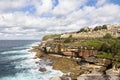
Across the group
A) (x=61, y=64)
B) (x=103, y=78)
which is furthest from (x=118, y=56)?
(x=61, y=64)

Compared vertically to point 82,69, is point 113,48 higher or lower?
higher

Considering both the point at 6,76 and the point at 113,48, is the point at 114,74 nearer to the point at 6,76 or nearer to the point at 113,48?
the point at 113,48

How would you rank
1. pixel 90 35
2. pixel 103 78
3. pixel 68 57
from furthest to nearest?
pixel 90 35
pixel 68 57
pixel 103 78

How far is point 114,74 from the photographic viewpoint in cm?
6225

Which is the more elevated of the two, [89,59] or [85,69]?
[89,59]

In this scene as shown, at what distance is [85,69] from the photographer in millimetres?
76625

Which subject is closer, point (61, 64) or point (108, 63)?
point (108, 63)

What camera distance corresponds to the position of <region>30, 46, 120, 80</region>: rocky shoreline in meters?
62.0

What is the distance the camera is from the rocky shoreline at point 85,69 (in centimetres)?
6203

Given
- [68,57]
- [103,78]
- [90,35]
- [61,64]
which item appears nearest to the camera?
[103,78]

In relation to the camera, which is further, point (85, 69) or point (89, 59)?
point (89, 59)

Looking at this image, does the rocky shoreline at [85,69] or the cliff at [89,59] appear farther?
the cliff at [89,59]

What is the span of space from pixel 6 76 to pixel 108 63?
3878 cm

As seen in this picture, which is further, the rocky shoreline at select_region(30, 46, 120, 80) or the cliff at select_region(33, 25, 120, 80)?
the cliff at select_region(33, 25, 120, 80)
